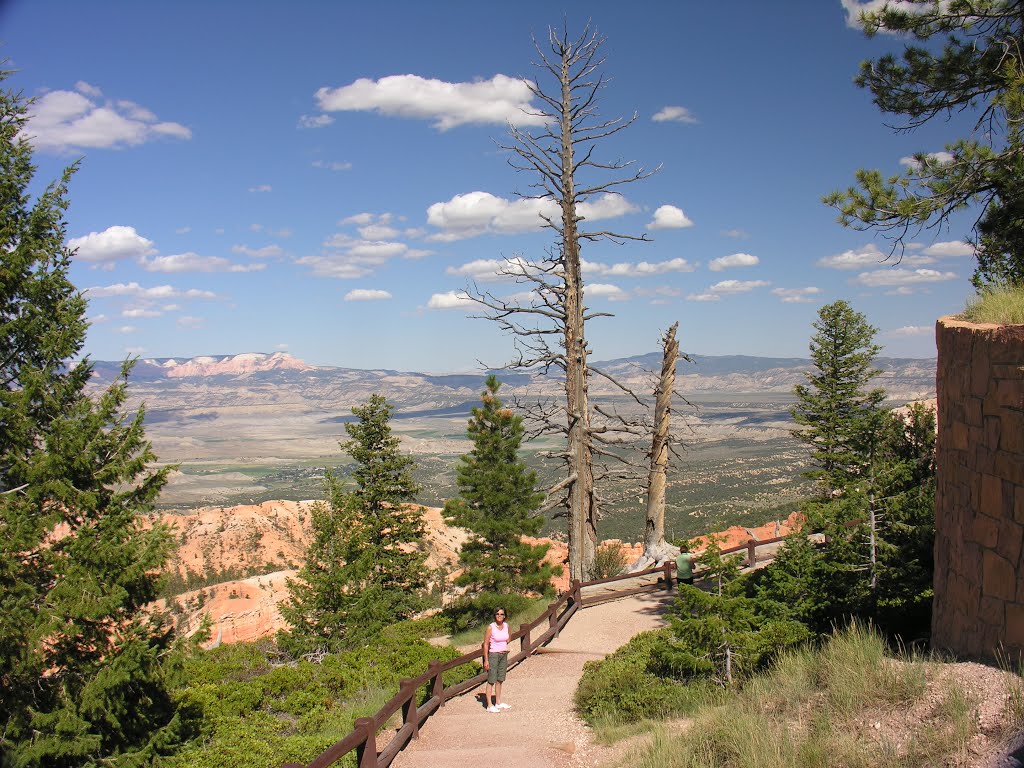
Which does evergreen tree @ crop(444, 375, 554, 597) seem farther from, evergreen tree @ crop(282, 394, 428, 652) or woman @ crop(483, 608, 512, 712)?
woman @ crop(483, 608, 512, 712)

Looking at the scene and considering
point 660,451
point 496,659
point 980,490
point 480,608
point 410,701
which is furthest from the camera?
point 480,608

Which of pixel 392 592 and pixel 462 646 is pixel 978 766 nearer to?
pixel 462 646

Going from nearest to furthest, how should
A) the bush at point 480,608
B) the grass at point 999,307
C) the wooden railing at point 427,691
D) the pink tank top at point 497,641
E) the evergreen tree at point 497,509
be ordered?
the grass at point 999,307, the wooden railing at point 427,691, the pink tank top at point 497,641, the bush at point 480,608, the evergreen tree at point 497,509

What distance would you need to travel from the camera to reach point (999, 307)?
6117mm

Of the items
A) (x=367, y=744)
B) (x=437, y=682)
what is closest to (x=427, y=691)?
(x=437, y=682)

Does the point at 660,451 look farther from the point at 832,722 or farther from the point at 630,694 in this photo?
the point at 832,722

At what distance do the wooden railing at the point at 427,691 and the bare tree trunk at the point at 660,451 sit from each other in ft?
8.35

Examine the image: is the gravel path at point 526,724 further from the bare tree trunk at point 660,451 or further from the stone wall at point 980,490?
the bare tree trunk at point 660,451

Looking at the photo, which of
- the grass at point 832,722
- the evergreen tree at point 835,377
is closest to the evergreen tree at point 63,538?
the grass at point 832,722

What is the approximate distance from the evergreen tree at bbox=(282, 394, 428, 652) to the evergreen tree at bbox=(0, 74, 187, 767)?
33.1 ft

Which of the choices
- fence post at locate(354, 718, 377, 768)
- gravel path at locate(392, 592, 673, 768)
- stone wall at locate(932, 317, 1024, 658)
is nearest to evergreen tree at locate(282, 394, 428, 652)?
gravel path at locate(392, 592, 673, 768)

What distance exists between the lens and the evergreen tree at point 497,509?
22594 mm

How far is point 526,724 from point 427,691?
7.66 feet

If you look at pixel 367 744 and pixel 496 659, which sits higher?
pixel 367 744
